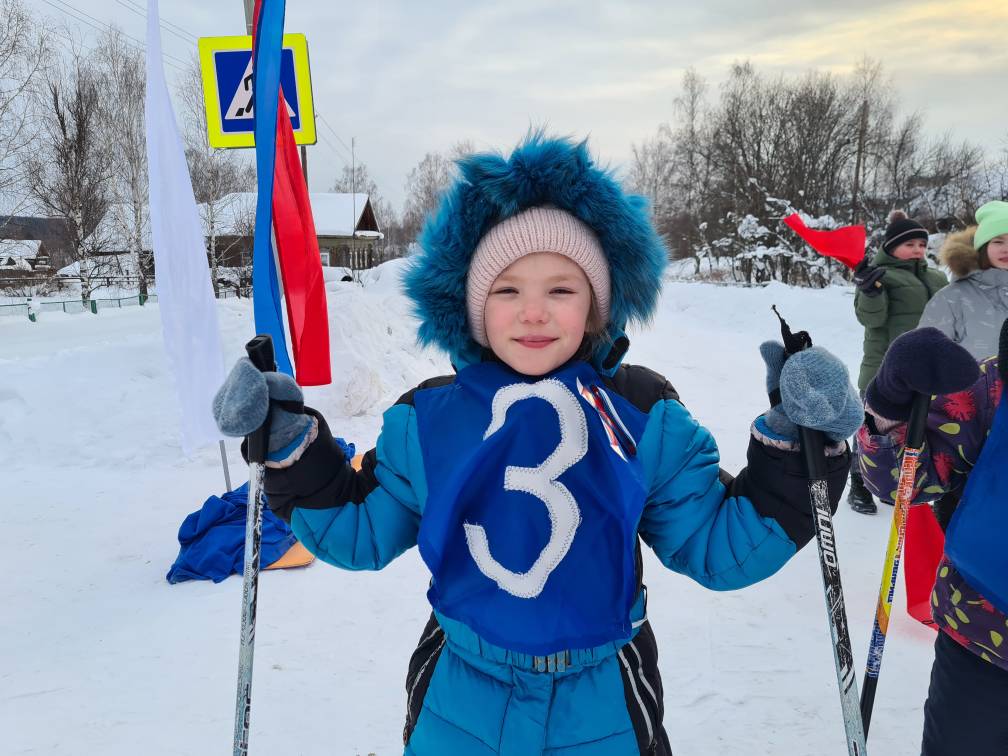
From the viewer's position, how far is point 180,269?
384 centimetres

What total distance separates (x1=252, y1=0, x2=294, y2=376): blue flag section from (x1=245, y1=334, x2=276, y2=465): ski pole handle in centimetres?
121

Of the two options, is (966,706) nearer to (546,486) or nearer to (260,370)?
(546,486)

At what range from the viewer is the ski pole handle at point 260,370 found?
1.46 meters

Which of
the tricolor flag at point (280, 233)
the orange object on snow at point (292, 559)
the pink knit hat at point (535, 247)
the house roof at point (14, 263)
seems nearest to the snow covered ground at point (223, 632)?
the orange object on snow at point (292, 559)

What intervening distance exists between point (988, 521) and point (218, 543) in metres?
3.76

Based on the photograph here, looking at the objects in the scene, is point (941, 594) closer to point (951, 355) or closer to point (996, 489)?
point (996, 489)

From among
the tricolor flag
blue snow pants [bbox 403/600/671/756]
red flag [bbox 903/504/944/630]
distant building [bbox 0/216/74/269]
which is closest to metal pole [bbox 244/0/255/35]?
the tricolor flag

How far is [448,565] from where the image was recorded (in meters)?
1.42

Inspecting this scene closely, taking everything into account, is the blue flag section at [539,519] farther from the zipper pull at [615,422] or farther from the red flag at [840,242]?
the red flag at [840,242]

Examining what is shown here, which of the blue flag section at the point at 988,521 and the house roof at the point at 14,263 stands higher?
the house roof at the point at 14,263

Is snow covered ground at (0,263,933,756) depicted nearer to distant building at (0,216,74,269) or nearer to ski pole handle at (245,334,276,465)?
ski pole handle at (245,334,276,465)

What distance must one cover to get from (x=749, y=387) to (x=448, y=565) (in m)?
7.92

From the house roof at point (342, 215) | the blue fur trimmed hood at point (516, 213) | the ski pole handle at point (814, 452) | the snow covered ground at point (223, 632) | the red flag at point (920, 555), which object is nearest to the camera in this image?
the ski pole handle at point (814, 452)


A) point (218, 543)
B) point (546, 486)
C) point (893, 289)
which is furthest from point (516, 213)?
point (893, 289)
